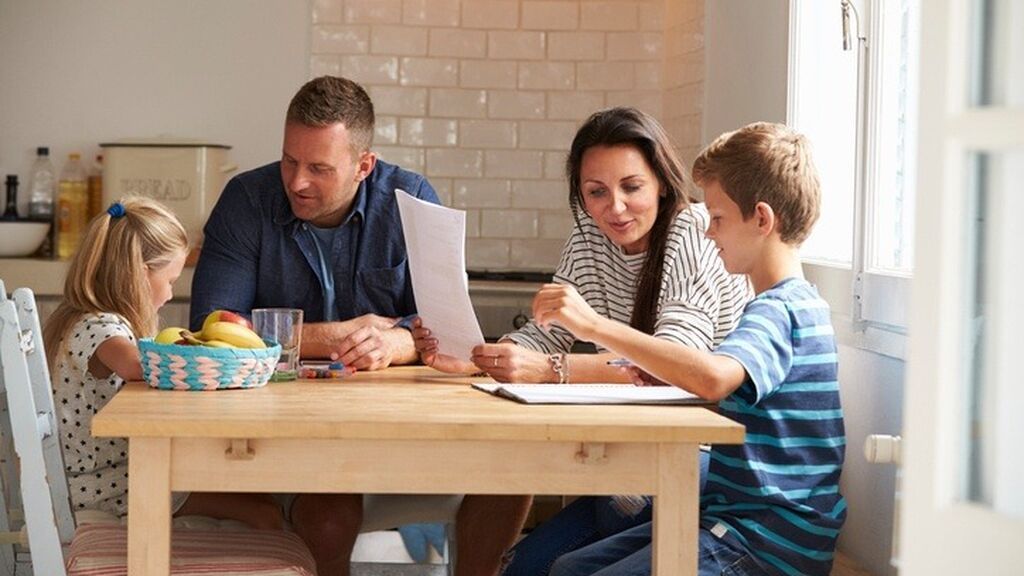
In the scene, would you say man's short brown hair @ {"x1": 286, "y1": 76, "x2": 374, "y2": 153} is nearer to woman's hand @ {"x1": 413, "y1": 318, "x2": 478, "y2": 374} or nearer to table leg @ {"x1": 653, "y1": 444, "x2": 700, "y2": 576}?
woman's hand @ {"x1": 413, "y1": 318, "x2": 478, "y2": 374}

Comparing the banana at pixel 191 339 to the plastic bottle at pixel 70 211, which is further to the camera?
the plastic bottle at pixel 70 211

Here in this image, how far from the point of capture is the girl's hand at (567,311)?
2.63 meters

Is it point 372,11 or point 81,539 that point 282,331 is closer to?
point 81,539

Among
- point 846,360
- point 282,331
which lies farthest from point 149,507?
point 846,360

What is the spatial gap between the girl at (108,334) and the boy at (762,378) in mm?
795

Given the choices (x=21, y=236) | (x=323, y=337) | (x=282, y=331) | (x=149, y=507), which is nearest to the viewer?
(x=149, y=507)

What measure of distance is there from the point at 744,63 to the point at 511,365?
168cm

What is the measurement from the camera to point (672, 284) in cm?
309

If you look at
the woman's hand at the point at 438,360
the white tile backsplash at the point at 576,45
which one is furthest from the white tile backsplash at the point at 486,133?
the woman's hand at the point at 438,360

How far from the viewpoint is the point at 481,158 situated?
540 cm

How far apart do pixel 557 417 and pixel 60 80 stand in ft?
11.6

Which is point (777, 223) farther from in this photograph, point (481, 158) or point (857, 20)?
point (481, 158)

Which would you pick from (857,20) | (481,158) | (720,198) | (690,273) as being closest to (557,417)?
(720,198)

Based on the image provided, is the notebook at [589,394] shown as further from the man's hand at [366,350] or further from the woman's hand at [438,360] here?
the man's hand at [366,350]
